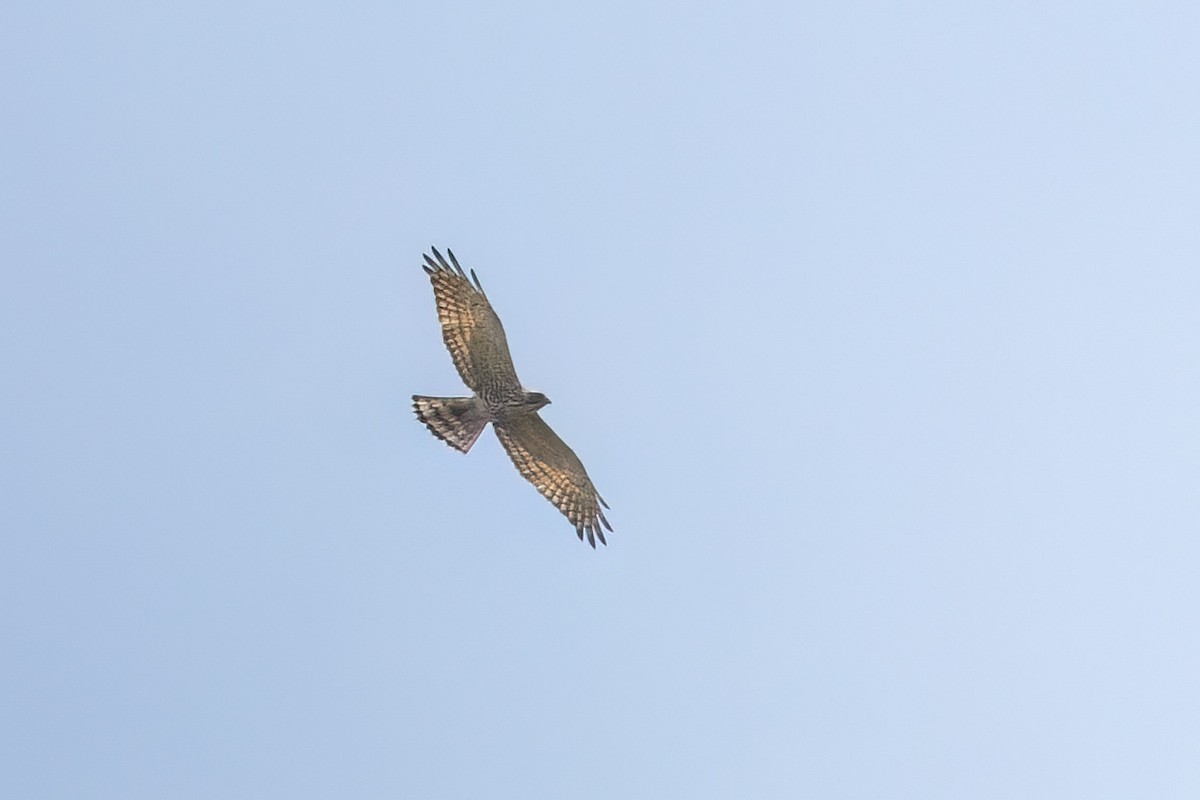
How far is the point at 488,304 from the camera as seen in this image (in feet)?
86.7

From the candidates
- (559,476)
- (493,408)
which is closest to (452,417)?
(493,408)

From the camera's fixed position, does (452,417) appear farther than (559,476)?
No

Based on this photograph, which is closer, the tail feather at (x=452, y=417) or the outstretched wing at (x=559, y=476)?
the tail feather at (x=452, y=417)

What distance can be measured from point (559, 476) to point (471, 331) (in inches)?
101

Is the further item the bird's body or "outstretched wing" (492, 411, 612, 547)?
"outstretched wing" (492, 411, 612, 547)

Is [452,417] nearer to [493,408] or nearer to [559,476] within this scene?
[493,408]

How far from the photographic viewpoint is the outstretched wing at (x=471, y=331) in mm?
26500

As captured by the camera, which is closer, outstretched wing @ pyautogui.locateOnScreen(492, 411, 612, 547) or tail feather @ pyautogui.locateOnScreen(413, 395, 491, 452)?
tail feather @ pyautogui.locateOnScreen(413, 395, 491, 452)

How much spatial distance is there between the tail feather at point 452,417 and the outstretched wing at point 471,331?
337mm

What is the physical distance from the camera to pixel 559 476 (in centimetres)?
2803

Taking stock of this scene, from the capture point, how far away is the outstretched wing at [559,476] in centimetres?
2777

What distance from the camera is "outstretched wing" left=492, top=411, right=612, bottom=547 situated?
2777 cm

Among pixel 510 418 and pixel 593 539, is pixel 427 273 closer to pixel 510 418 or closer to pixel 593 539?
Answer: pixel 510 418

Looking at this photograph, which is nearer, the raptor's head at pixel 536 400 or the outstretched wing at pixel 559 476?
the raptor's head at pixel 536 400
